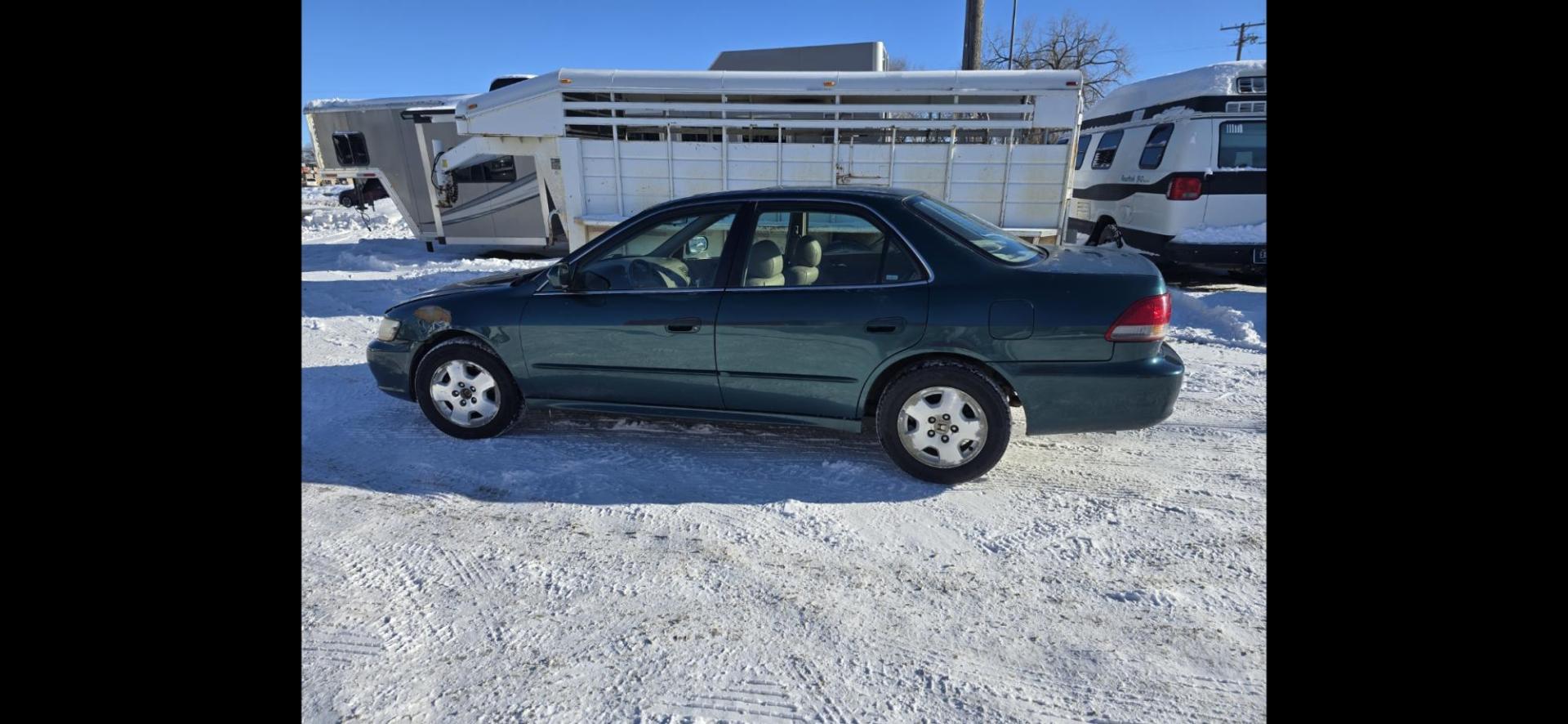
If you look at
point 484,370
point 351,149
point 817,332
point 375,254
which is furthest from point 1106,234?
point 351,149

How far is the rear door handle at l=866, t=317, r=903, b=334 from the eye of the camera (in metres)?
3.55

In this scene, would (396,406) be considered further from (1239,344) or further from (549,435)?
(1239,344)

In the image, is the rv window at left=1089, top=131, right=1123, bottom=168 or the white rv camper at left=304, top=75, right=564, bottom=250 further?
the white rv camper at left=304, top=75, right=564, bottom=250

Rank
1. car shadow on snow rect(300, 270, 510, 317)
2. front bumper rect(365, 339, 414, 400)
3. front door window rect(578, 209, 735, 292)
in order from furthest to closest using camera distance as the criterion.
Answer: car shadow on snow rect(300, 270, 510, 317) → front bumper rect(365, 339, 414, 400) → front door window rect(578, 209, 735, 292)

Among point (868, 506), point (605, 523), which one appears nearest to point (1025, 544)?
point (868, 506)

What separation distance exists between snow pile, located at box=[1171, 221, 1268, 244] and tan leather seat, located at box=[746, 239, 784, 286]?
6.91 metres

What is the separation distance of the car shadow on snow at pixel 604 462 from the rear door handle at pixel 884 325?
74 centimetres

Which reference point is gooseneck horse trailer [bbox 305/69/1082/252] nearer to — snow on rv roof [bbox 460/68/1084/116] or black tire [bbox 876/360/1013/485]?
snow on rv roof [bbox 460/68/1084/116]

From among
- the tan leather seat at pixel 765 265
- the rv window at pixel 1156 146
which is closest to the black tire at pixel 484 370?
the tan leather seat at pixel 765 265

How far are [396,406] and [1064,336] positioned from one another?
4212 mm

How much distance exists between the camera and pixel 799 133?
7.50m

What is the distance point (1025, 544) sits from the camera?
121 inches

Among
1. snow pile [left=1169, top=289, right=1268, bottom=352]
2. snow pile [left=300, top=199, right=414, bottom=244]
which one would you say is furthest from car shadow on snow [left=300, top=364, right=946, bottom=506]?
snow pile [left=300, top=199, right=414, bottom=244]
